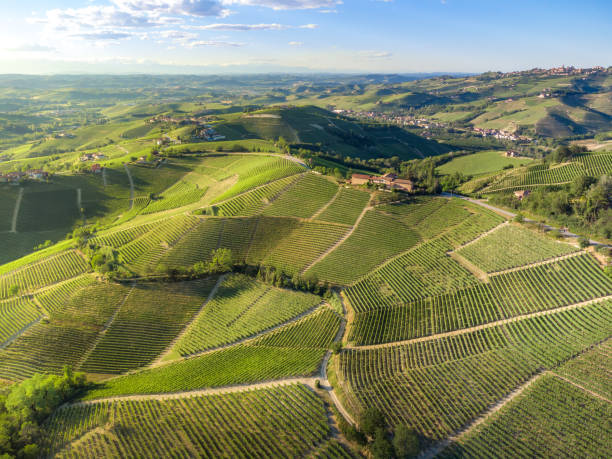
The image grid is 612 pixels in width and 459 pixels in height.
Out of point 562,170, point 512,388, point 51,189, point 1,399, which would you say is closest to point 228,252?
point 1,399

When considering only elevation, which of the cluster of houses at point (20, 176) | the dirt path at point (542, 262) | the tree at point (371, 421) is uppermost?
the cluster of houses at point (20, 176)

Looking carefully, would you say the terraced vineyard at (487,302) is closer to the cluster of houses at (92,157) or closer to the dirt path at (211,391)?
the dirt path at (211,391)

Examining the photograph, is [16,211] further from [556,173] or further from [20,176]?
[556,173]

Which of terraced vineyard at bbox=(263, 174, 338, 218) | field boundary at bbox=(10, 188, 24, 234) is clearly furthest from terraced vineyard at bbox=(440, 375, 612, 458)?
field boundary at bbox=(10, 188, 24, 234)

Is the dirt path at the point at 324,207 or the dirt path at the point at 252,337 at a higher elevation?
the dirt path at the point at 324,207

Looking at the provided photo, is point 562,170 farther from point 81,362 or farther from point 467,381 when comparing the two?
point 81,362

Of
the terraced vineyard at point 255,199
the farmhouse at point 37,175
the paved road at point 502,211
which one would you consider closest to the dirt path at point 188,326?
the terraced vineyard at point 255,199
